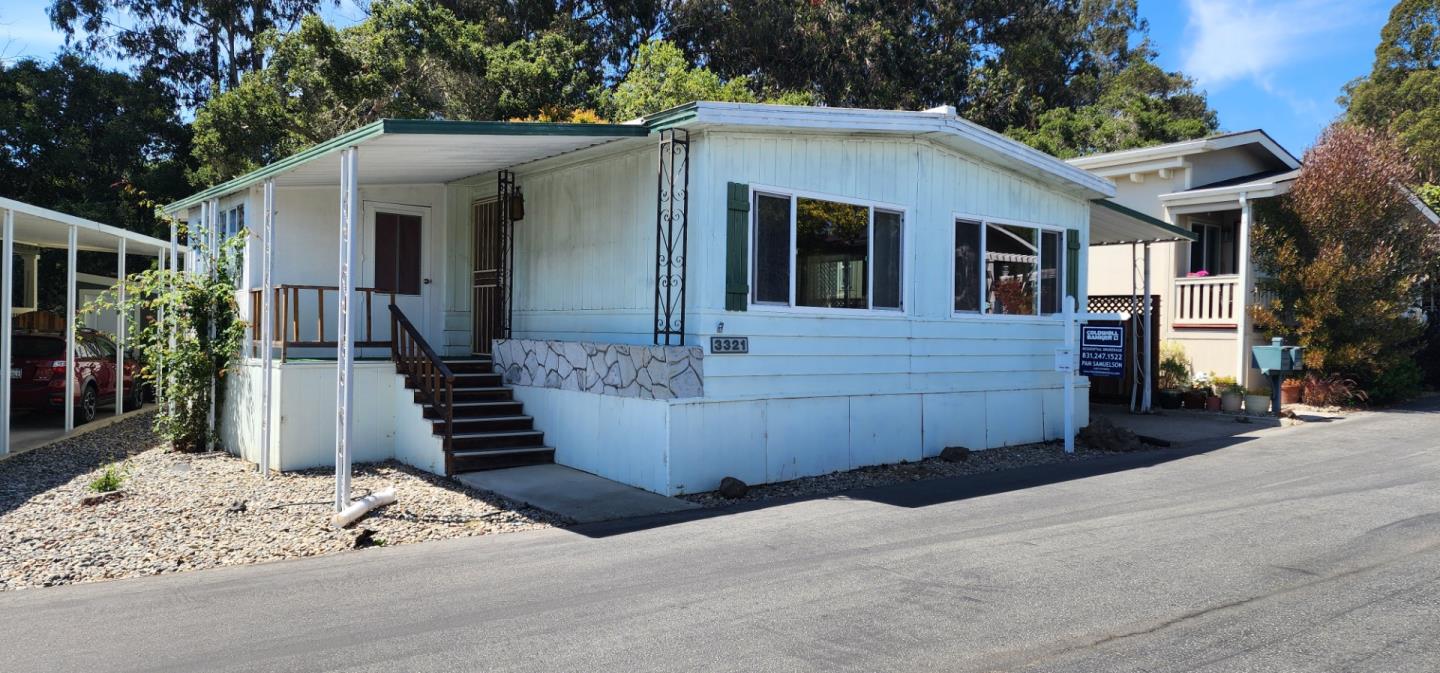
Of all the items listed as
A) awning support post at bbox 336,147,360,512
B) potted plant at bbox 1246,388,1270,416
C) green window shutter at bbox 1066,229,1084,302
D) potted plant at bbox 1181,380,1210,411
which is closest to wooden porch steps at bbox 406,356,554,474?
awning support post at bbox 336,147,360,512

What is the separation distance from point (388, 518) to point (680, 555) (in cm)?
268

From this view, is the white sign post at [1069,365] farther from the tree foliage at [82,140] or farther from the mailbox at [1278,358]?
the tree foliage at [82,140]

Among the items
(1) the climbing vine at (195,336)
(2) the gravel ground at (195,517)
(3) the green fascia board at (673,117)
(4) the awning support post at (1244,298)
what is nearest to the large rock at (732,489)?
(2) the gravel ground at (195,517)

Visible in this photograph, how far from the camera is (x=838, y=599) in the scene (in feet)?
17.0

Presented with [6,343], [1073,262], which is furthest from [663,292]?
[6,343]

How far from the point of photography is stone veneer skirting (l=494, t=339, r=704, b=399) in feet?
27.5

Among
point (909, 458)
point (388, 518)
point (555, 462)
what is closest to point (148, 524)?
point (388, 518)

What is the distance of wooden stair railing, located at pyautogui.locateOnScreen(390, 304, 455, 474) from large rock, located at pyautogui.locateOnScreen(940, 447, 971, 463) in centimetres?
511

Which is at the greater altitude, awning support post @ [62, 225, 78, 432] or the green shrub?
awning support post @ [62, 225, 78, 432]

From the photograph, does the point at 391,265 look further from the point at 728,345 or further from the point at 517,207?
the point at 728,345

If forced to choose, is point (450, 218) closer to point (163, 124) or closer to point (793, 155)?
point (793, 155)

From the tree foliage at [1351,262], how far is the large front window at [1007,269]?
16.4ft

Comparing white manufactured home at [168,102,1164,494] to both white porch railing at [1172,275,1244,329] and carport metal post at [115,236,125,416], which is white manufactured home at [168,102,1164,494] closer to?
carport metal post at [115,236,125,416]

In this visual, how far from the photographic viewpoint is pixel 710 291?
863cm
